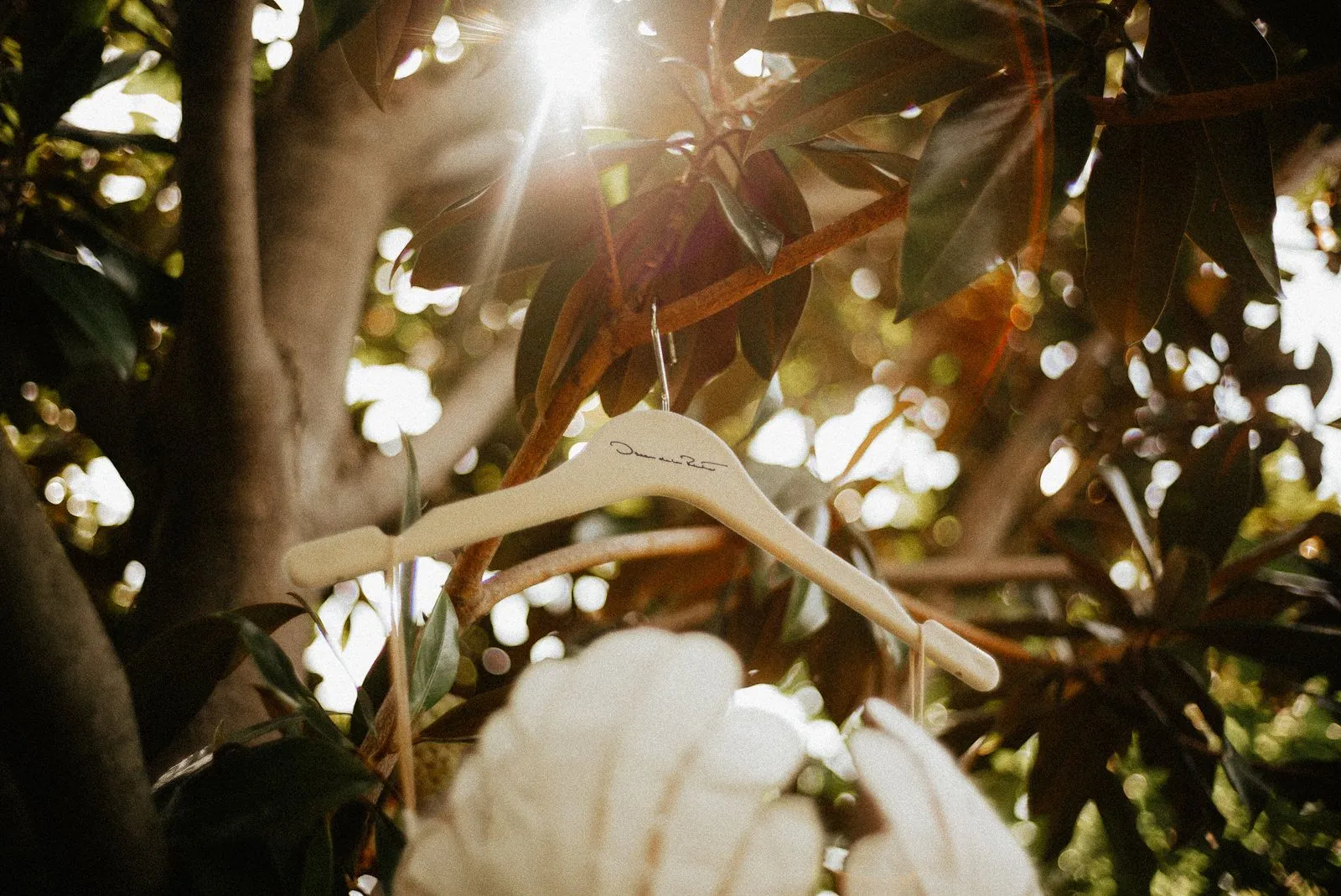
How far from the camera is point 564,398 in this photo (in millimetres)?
680

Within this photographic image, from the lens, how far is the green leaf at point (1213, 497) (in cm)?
101

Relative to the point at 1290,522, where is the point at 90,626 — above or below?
above

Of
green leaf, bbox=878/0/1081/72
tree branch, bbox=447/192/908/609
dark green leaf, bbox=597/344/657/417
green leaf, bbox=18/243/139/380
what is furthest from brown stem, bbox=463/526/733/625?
green leaf, bbox=878/0/1081/72

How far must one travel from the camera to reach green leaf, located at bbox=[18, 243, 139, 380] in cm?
→ 73

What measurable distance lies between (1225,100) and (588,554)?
609mm

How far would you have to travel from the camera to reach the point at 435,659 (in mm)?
605

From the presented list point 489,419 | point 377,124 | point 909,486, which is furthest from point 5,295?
point 909,486

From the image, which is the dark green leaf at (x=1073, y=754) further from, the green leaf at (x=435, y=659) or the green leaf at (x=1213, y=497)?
the green leaf at (x=435, y=659)

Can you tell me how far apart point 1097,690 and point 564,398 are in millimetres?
796

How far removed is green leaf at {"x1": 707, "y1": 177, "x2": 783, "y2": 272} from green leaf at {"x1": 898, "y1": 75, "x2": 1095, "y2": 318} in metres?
0.12

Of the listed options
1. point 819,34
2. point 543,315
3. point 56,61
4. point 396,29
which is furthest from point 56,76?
point 819,34

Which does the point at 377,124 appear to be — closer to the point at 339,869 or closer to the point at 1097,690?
the point at 339,869

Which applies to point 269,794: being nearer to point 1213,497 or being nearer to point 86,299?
point 86,299
